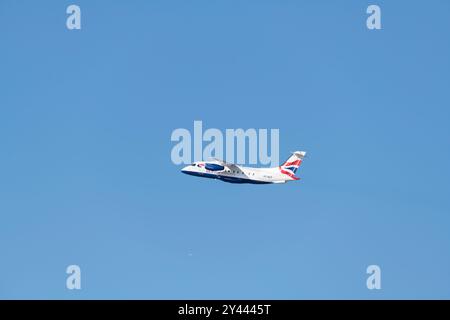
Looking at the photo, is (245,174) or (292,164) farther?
(292,164)

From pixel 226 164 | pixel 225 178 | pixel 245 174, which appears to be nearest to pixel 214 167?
pixel 226 164

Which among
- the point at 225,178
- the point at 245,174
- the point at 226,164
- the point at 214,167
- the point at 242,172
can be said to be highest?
the point at 226,164

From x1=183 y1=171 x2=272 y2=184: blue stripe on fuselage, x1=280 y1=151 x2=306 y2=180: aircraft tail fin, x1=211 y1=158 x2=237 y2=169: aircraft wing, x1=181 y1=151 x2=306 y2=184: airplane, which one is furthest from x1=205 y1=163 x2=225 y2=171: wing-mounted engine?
x1=280 y1=151 x2=306 y2=180: aircraft tail fin

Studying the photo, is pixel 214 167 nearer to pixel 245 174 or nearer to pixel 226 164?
pixel 226 164

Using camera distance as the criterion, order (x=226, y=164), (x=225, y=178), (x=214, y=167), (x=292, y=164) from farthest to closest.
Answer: (x=292, y=164)
(x=214, y=167)
(x=225, y=178)
(x=226, y=164)

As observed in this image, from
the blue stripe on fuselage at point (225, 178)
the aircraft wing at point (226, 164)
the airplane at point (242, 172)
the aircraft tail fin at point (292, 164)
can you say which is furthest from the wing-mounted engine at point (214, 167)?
the aircraft tail fin at point (292, 164)

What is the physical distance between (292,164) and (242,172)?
6.10 meters

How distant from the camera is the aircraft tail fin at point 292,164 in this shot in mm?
136250

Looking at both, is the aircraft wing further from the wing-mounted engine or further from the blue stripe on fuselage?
the blue stripe on fuselage

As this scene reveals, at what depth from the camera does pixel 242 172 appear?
443ft

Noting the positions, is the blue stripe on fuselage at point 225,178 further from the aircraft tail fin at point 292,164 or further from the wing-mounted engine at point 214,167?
the aircraft tail fin at point 292,164

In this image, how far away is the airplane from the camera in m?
135
